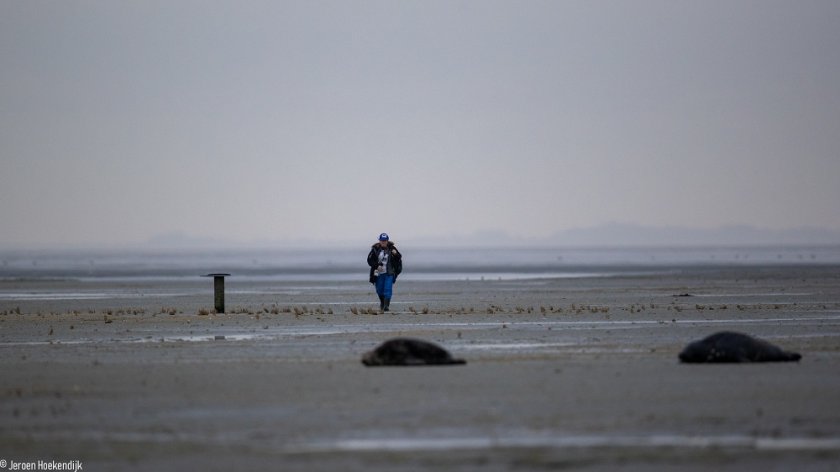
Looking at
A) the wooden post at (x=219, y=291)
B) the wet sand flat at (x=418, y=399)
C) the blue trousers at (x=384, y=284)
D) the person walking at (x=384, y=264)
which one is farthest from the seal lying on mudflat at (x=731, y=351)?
the wooden post at (x=219, y=291)

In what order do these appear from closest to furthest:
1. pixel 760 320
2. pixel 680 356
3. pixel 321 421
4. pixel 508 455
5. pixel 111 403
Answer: pixel 508 455 → pixel 321 421 → pixel 111 403 → pixel 680 356 → pixel 760 320

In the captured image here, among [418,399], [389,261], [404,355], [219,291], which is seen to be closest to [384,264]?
[389,261]

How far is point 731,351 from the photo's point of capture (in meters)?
16.9

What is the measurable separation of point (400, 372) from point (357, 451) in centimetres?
583

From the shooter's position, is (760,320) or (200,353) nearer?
(200,353)

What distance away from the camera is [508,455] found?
10070mm

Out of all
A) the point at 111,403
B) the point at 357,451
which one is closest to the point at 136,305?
the point at 111,403

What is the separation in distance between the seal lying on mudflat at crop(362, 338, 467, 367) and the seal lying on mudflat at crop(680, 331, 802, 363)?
11.4ft

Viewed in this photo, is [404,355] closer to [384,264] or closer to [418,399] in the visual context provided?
[418,399]

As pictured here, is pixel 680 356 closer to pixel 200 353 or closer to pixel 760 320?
pixel 200 353

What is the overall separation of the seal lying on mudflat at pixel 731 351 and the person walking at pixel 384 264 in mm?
13642

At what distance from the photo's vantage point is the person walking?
99.2 ft

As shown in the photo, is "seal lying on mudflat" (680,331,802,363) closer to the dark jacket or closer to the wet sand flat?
the wet sand flat

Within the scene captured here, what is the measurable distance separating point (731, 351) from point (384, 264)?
47.3ft
